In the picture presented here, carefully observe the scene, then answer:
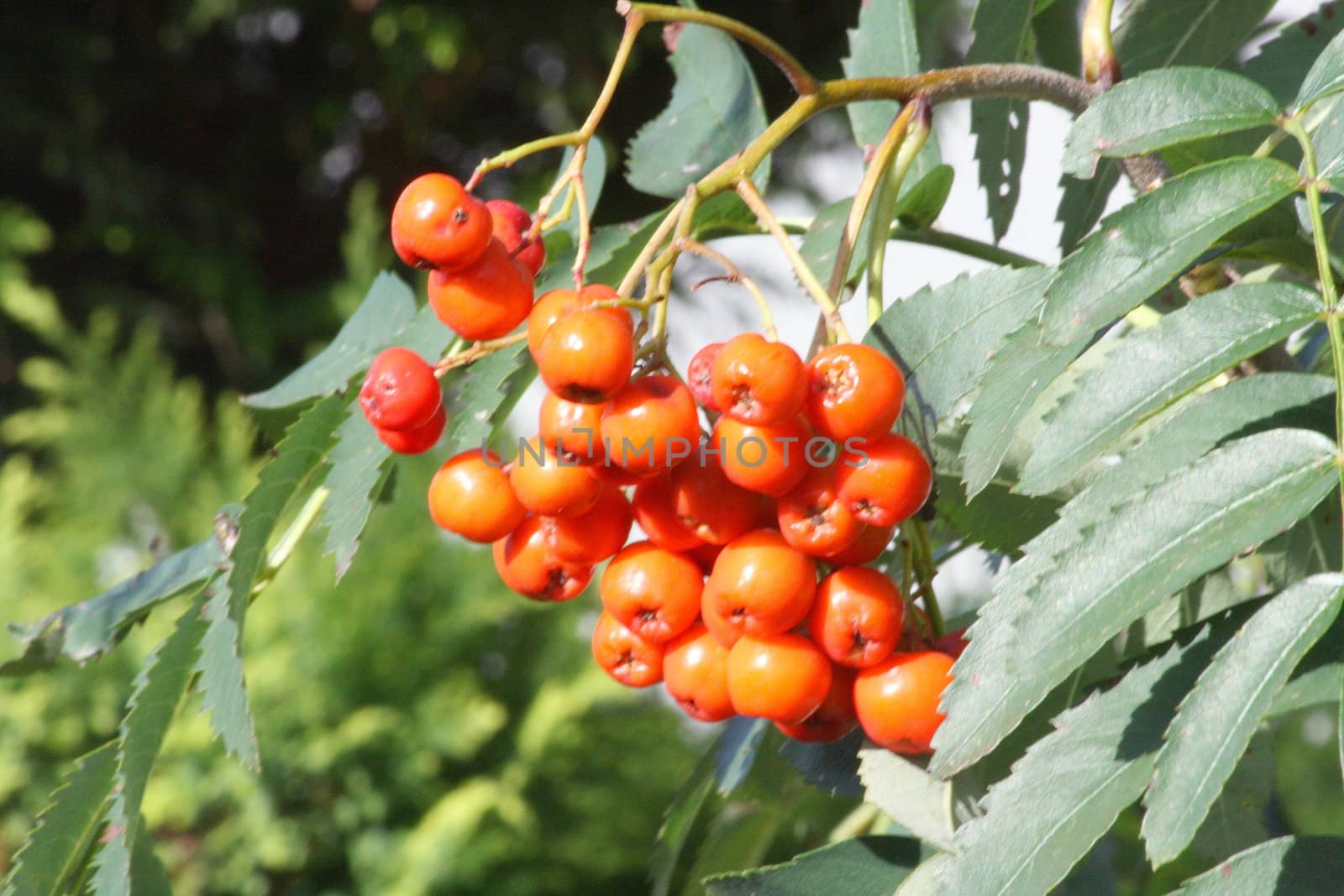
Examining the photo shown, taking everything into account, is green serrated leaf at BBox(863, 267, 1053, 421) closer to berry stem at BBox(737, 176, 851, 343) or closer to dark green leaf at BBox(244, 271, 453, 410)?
berry stem at BBox(737, 176, 851, 343)

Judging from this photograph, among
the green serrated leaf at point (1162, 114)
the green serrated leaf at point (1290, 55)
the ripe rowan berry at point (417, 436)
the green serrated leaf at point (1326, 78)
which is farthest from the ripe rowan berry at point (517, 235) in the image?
the green serrated leaf at point (1290, 55)

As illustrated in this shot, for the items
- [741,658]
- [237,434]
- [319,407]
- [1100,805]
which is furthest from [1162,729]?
[237,434]

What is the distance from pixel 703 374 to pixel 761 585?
0.12 meters

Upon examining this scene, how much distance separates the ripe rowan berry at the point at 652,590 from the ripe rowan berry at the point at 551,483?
50 millimetres

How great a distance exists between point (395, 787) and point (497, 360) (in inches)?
77.3

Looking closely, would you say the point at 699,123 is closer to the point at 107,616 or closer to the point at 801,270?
the point at 801,270

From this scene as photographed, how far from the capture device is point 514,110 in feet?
12.4

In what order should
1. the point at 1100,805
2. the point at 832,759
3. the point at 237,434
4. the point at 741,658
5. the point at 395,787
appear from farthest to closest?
the point at 237,434, the point at 395,787, the point at 832,759, the point at 741,658, the point at 1100,805

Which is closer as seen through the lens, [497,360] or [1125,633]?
[497,360]

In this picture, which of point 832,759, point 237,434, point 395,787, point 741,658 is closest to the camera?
point 741,658

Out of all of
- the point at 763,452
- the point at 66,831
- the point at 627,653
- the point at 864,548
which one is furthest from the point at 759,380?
the point at 66,831

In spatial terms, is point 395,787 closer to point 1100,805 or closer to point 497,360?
point 497,360

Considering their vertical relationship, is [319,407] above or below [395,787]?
above

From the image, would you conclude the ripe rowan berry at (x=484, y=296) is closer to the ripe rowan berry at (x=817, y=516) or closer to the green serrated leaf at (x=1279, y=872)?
the ripe rowan berry at (x=817, y=516)
